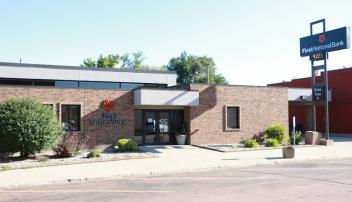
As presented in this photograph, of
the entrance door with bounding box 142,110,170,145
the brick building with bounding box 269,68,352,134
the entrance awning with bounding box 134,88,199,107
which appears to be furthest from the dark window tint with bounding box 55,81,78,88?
the brick building with bounding box 269,68,352,134

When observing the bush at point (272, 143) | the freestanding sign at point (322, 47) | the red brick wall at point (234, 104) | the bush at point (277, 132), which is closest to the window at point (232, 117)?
the red brick wall at point (234, 104)

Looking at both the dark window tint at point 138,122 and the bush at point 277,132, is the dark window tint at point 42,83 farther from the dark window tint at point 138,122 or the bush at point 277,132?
the bush at point 277,132

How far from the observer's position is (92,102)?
23969mm

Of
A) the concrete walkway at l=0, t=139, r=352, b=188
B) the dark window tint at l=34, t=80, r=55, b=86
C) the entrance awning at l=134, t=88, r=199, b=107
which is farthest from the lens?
the dark window tint at l=34, t=80, r=55, b=86

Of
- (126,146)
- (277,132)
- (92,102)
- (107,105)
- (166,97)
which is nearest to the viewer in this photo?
(126,146)

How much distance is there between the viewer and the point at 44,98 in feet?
75.0

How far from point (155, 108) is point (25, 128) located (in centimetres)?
954

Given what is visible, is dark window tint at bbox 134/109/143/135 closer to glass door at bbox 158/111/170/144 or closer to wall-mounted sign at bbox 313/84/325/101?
glass door at bbox 158/111/170/144

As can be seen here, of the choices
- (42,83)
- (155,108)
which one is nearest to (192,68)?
(42,83)

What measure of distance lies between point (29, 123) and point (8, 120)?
0.90m

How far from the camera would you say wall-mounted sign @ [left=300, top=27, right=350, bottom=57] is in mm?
26234

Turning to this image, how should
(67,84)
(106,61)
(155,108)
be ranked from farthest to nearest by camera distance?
1. (106,61)
2. (67,84)
3. (155,108)

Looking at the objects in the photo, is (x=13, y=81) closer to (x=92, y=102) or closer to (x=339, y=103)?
(x=92, y=102)

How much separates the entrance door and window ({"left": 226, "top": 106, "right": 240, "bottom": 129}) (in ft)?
13.7
